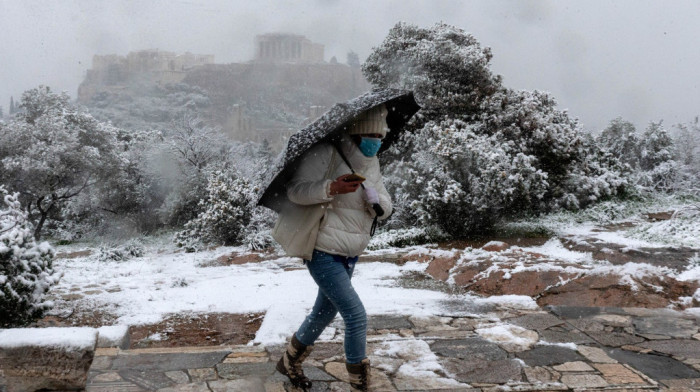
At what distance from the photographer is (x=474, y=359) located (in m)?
3.07

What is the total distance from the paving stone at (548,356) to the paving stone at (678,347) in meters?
0.53

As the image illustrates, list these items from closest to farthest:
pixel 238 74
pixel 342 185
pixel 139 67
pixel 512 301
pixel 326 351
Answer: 1. pixel 342 185
2. pixel 326 351
3. pixel 512 301
4. pixel 238 74
5. pixel 139 67

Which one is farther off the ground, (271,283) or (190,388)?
(190,388)

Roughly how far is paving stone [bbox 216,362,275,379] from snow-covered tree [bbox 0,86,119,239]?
1144 centimetres

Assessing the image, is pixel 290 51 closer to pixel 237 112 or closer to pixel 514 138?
pixel 237 112

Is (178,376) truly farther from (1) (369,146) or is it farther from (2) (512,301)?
(2) (512,301)

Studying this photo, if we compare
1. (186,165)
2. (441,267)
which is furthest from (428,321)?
(186,165)

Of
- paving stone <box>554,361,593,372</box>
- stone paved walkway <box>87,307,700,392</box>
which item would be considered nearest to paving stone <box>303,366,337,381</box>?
stone paved walkway <box>87,307,700,392</box>

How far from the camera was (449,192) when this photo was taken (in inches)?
318

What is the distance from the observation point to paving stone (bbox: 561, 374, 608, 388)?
2680 millimetres

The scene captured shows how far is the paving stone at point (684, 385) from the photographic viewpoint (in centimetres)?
265

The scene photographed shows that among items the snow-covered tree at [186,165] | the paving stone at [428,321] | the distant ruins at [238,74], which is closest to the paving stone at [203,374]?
the paving stone at [428,321]

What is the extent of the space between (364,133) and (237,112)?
3086 centimetres

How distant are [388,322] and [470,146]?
5162mm
